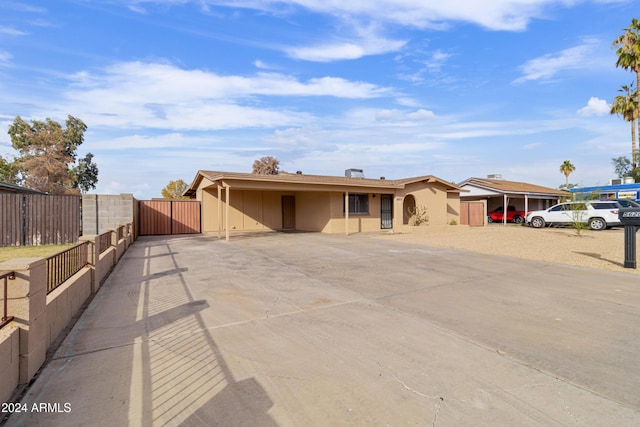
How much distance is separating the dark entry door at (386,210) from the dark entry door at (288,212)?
569cm

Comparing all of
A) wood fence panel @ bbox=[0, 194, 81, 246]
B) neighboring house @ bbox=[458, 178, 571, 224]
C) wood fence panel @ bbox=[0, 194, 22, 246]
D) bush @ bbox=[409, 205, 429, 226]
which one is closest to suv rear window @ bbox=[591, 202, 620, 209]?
neighboring house @ bbox=[458, 178, 571, 224]

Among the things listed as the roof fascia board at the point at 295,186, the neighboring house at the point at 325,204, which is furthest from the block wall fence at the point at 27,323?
the neighboring house at the point at 325,204

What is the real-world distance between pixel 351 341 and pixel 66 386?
9.22ft

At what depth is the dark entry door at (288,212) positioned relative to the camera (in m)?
21.4

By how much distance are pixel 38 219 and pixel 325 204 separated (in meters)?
12.8

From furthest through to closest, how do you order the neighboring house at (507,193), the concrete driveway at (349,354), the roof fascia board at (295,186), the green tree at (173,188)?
A: 1. the green tree at (173,188)
2. the neighboring house at (507,193)
3. the roof fascia board at (295,186)
4. the concrete driveway at (349,354)

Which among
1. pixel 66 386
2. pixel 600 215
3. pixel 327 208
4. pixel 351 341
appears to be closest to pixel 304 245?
pixel 327 208

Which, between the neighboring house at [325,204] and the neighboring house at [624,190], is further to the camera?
the neighboring house at [624,190]

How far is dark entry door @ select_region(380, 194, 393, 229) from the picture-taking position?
20.9 meters

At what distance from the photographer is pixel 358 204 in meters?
19.8

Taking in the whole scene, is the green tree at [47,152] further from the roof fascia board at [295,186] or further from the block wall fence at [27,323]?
the block wall fence at [27,323]

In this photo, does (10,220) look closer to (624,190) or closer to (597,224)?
(597,224)

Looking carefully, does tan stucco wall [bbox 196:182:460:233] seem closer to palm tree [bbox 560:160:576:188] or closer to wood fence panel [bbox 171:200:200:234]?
wood fence panel [bbox 171:200:200:234]

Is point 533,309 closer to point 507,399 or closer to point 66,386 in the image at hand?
point 507,399
